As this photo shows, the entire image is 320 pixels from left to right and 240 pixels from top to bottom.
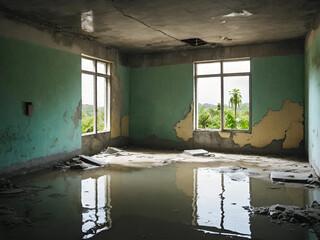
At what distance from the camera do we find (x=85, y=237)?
282 centimetres

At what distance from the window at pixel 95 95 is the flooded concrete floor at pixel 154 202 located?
2.09 m

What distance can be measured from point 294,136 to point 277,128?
1.49 ft

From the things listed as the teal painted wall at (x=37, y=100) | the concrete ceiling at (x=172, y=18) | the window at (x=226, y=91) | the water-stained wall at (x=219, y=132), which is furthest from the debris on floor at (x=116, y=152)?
the concrete ceiling at (x=172, y=18)

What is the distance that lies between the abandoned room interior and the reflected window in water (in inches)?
1.0

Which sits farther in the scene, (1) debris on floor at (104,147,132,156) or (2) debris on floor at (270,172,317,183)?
(1) debris on floor at (104,147,132,156)

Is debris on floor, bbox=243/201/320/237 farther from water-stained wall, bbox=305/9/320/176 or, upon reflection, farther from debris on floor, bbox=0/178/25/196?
debris on floor, bbox=0/178/25/196

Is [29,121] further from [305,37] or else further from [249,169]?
[305,37]

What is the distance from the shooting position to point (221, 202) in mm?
3877

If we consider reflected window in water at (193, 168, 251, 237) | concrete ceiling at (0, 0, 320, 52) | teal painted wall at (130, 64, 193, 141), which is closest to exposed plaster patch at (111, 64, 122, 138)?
teal painted wall at (130, 64, 193, 141)

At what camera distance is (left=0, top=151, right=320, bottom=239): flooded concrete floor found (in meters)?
2.95

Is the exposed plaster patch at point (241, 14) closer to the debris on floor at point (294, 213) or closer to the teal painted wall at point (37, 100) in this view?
the debris on floor at point (294, 213)

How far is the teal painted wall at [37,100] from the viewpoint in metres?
5.24

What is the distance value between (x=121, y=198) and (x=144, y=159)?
307 cm

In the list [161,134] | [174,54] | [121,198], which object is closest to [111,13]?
[121,198]
